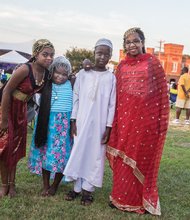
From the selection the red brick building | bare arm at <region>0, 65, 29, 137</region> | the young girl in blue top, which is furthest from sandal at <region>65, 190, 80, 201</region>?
the red brick building

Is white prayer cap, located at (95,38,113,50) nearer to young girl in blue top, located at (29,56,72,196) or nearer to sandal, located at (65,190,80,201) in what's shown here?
young girl in blue top, located at (29,56,72,196)

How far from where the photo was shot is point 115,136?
158 inches

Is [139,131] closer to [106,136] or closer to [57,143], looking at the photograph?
[106,136]

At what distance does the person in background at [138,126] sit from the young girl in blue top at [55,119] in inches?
21.2

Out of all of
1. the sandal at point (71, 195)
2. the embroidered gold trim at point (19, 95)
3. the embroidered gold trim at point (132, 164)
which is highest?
the embroidered gold trim at point (19, 95)

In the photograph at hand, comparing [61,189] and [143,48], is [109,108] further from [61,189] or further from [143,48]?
[61,189]

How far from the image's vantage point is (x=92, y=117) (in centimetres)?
394

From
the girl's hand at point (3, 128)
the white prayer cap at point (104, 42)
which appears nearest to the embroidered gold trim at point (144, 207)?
the girl's hand at point (3, 128)

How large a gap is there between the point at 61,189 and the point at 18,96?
128 centimetres

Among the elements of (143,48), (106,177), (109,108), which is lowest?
(106,177)

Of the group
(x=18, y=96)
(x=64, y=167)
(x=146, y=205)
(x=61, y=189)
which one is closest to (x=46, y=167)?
(x=64, y=167)

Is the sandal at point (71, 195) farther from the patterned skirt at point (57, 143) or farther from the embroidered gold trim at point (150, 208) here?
the embroidered gold trim at point (150, 208)

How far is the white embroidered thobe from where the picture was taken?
3934mm

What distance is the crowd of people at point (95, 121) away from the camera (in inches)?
149
